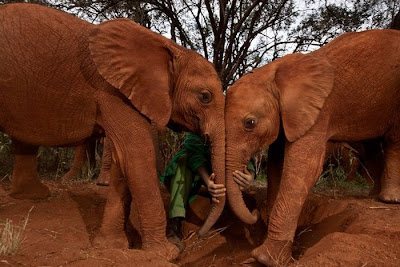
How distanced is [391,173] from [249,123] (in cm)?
196

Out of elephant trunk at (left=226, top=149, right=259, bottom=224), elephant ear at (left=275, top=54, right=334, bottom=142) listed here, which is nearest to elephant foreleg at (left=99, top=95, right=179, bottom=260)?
elephant trunk at (left=226, top=149, right=259, bottom=224)

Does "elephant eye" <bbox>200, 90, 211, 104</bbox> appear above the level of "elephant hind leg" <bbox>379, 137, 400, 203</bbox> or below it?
above

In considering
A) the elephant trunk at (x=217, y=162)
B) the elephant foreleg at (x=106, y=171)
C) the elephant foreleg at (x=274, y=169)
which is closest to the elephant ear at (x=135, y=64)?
the elephant trunk at (x=217, y=162)

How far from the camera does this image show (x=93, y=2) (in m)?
9.59

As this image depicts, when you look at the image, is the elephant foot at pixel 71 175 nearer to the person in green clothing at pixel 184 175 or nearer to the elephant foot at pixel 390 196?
the person in green clothing at pixel 184 175

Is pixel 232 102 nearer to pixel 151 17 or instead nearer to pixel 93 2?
pixel 93 2

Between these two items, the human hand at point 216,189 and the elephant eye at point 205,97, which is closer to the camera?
the human hand at point 216,189

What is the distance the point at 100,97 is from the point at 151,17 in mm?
8556

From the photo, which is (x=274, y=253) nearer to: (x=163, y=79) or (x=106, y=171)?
(x=163, y=79)

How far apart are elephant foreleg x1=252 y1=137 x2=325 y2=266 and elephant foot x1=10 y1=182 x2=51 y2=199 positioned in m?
2.51

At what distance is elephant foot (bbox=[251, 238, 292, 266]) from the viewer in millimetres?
3377

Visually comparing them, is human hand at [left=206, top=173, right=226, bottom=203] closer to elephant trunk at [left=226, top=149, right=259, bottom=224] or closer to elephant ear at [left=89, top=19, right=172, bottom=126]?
elephant trunk at [left=226, top=149, right=259, bottom=224]

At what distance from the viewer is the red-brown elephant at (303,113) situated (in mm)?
3590

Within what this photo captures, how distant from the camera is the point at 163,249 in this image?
3475 millimetres
